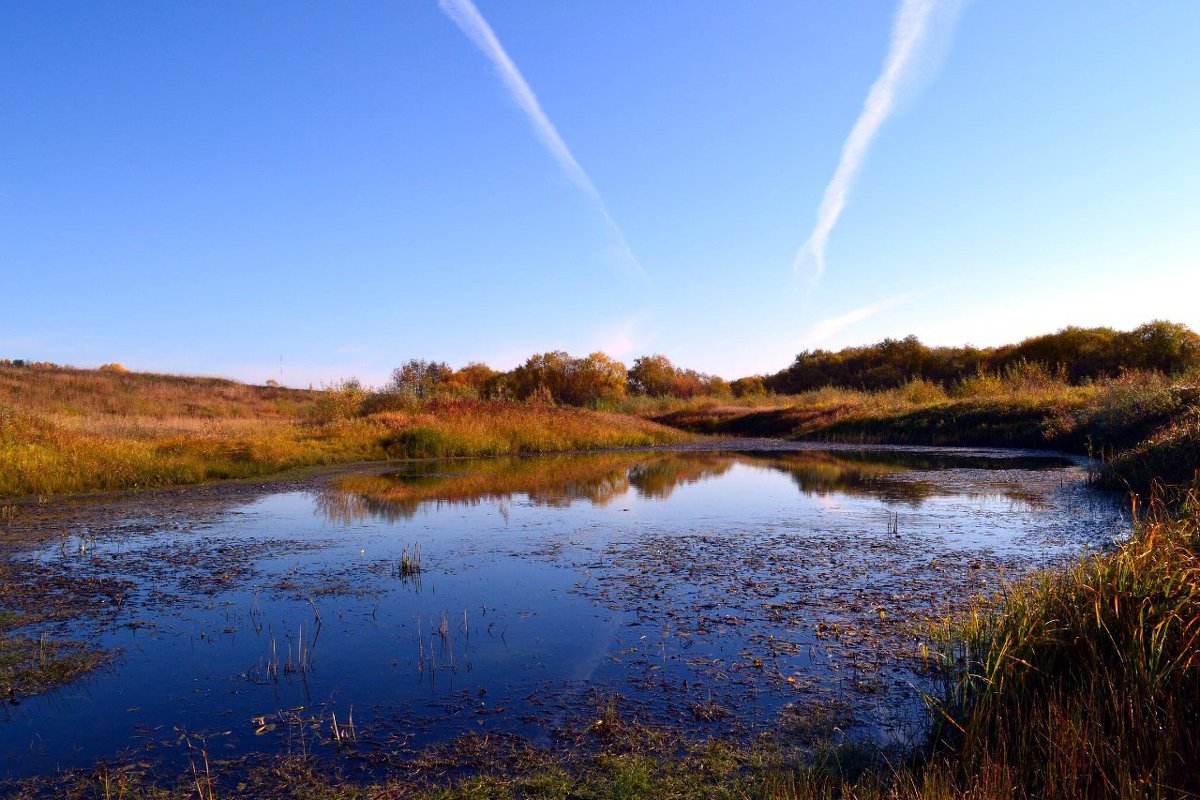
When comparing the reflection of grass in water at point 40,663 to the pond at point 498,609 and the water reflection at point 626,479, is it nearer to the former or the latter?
the pond at point 498,609

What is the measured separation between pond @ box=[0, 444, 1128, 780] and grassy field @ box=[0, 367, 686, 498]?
214 centimetres

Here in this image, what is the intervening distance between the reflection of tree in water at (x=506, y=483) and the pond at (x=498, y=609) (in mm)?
274

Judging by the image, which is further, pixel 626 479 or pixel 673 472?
pixel 673 472

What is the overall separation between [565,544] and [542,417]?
18.7 m

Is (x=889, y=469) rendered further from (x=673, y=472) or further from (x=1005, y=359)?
(x=1005, y=359)

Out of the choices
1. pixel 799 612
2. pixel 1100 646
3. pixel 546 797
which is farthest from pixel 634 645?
pixel 1100 646

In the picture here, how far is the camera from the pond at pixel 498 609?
4188 mm

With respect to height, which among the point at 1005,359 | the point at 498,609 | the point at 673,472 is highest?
the point at 1005,359

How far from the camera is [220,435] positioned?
1945cm

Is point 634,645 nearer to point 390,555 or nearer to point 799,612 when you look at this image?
point 799,612

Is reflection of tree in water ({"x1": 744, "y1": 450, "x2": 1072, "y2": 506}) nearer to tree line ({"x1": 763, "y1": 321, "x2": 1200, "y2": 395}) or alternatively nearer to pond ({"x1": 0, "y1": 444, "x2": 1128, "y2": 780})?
pond ({"x1": 0, "y1": 444, "x2": 1128, "y2": 780})

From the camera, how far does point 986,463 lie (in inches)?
735

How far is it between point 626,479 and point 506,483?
2.83 metres

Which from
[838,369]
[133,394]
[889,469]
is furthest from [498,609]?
[838,369]
